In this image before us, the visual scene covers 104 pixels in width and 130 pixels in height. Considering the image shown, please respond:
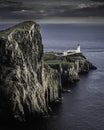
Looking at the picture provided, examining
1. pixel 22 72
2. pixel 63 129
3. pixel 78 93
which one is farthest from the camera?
pixel 78 93

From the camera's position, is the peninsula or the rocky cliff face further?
the rocky cliff face

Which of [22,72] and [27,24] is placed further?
[27,24]

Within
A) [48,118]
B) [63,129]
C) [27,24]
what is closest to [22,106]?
[48,118]

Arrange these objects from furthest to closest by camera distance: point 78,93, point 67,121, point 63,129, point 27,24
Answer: point 78,93 → point 27,24 → point 67,121 → point 63,129

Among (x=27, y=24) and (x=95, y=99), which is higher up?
(x=27, y=24)

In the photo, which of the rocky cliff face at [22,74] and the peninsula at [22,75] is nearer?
the peninsula at [22,75]

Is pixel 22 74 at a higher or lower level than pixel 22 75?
higher

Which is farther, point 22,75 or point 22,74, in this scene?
point 22,74

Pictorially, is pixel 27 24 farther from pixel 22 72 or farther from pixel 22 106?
pixel 22 106
